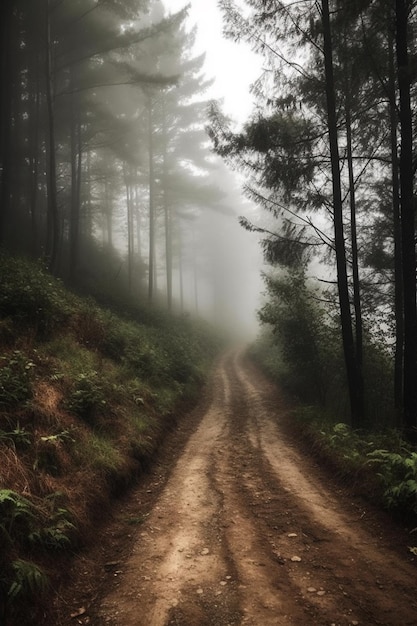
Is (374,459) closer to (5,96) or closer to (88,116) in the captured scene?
(5,96)

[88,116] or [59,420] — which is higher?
[88,116]

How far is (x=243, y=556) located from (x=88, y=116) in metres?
22.5

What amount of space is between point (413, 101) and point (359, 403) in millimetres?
8209

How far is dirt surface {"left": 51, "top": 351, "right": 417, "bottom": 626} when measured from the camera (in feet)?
12.6

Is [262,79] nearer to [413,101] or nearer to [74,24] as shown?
A: [413,101]

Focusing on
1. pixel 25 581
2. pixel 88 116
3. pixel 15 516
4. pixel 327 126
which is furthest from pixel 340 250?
pixel 88 116

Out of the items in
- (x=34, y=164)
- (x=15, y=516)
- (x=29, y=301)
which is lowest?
(x=15, y=516)

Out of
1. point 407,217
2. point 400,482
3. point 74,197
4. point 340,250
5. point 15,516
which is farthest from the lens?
point 74,197

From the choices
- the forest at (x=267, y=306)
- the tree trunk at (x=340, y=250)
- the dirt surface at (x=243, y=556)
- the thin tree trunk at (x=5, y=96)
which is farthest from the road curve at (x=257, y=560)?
the thin tree trunk at (x=5, y=96)

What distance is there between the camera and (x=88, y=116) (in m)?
20.5

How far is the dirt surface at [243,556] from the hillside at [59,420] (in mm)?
491

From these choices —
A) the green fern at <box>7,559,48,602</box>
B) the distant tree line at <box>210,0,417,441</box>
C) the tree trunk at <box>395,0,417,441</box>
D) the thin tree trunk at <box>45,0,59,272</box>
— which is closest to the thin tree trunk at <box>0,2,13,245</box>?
the thin tree trunk at <box>45,0,59,272</box>

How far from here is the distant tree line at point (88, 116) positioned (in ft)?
51.7

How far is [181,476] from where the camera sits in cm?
767
